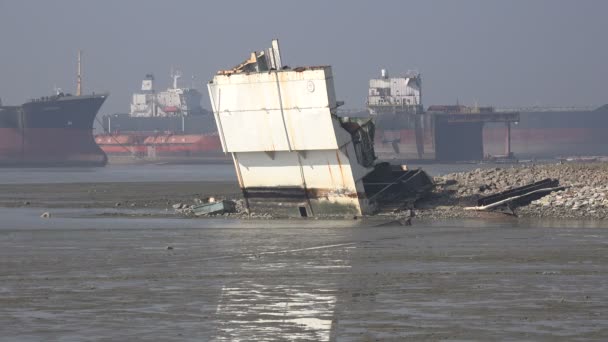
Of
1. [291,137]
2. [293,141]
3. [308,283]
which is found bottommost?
[308,283]

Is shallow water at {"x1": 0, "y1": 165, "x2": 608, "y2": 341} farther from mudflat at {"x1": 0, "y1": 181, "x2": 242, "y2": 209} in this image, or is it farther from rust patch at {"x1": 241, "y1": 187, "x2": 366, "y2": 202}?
mudflat at {"x1": 0, "y1": 181, "x2": 242, "y2": 209}

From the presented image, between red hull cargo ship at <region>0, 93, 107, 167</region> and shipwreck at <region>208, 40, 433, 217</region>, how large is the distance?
81083 millimetres

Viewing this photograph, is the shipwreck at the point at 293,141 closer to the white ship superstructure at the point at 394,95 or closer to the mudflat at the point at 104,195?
the mudflat at the point at 104,195

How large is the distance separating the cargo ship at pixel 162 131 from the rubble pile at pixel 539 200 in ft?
291

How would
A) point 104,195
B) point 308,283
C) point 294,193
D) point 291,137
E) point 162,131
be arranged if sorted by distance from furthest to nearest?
point 162,131 < point 104,195 < point 294,193 < point 291,137 < point 308,283

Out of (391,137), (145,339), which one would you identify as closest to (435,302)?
(145,339)

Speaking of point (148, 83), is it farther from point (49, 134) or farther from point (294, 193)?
point (294, 193)

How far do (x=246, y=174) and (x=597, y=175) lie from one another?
10.4m

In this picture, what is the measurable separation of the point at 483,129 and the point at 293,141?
104414 mm

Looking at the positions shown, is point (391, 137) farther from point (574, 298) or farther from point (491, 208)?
point (574, 298)

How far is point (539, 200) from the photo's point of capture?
1181 inches

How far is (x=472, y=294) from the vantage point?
13984 mm

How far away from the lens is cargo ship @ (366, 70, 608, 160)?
11962 cm

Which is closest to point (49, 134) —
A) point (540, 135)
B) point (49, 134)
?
point (49, 134)
